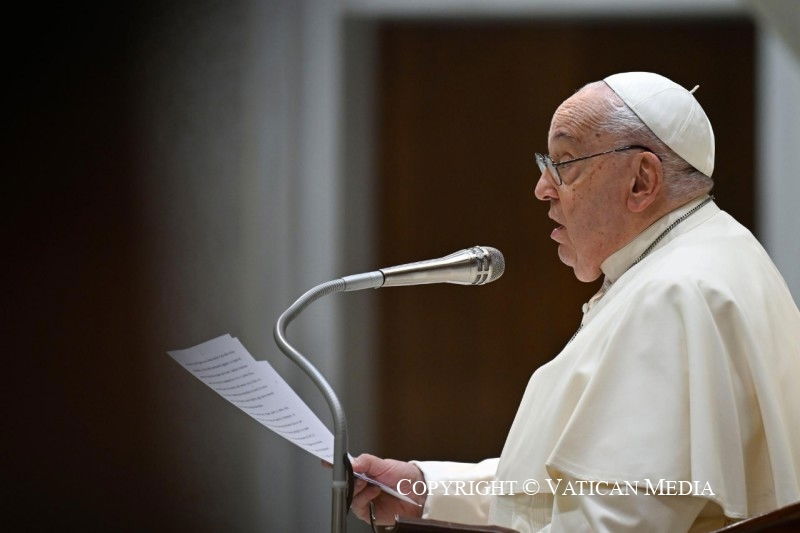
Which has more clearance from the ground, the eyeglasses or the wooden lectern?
the eyeglasses

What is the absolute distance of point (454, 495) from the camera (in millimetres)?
2545

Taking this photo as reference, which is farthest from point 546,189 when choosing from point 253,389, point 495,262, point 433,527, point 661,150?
point 433,527

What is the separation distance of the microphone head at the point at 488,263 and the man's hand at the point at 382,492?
24.7 inches

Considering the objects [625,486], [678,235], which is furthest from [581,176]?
[625,486]

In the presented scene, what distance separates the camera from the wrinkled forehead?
238cm

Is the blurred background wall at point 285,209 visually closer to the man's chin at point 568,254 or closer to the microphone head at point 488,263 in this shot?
the man's chin at point 568,254

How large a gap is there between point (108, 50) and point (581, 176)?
2312mm

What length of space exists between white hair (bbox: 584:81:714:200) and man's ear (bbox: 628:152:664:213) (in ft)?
0.09

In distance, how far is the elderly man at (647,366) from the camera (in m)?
1.92

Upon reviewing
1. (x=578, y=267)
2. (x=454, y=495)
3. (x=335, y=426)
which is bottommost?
(x=454, y=495)

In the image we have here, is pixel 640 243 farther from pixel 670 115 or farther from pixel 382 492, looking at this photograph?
pixel 382 492

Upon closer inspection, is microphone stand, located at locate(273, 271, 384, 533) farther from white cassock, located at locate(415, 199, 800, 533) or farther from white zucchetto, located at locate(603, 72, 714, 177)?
white zucchetto, located at locate(603, 72, 714, 177)

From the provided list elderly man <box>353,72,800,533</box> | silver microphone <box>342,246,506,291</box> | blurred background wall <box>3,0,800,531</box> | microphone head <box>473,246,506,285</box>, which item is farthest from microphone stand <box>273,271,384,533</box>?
blurred background wall <box>3,0,800,531</box>

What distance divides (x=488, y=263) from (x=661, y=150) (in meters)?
0.60
